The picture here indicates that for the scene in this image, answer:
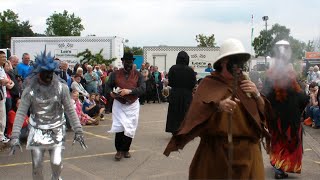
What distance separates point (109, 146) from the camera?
395 inches

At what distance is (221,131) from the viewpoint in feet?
12.1

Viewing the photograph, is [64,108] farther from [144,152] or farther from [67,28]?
[67,28]

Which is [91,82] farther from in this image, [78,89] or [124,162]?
[124,162]

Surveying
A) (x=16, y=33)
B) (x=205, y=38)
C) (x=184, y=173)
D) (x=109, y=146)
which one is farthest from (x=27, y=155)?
(x=16, y=33)

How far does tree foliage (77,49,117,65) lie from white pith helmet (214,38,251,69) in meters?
20.7

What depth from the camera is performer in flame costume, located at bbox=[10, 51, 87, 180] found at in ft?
18.4

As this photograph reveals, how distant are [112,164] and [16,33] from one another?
223 ft

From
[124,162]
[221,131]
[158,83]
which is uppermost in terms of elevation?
[221,131]

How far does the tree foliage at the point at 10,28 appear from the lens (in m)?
70.5

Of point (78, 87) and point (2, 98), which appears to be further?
point (78, 87)

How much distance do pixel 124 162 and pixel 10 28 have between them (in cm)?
A: 6729

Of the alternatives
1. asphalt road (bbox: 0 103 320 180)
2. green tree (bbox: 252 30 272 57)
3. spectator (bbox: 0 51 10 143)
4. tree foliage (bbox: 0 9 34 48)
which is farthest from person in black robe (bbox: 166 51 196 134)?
tree foliage (bbox: 0 9 34 48)

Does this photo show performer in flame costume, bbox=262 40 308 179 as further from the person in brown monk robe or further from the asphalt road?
the person in brown monk robe

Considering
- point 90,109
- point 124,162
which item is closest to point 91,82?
point 90,109
